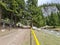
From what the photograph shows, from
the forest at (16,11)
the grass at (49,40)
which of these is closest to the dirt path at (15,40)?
the grass at (49,40)

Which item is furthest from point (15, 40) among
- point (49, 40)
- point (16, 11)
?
point (16, 11)

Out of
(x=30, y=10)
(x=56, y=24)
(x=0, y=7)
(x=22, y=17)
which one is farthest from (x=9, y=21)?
(x=56, y=24)

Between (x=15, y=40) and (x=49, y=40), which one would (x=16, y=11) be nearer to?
(x=49, y=40)

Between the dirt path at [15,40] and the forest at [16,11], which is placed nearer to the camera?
the dirt path at [15,40]

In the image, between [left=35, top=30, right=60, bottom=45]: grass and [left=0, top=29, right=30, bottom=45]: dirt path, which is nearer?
[left=0, top=29, right=30, bottom=45]: dirt path

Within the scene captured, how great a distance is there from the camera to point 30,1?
120 metres

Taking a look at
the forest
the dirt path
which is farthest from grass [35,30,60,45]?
the forest

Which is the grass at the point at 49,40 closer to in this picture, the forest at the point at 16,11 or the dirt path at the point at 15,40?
the dirt path at the point at 15,40

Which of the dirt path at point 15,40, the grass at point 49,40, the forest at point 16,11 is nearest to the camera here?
the dirt path at point 15,40

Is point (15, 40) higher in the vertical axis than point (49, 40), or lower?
higher

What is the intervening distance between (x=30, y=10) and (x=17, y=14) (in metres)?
20.9

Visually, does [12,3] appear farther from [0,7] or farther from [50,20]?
[50,20]

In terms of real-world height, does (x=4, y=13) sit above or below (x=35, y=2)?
below

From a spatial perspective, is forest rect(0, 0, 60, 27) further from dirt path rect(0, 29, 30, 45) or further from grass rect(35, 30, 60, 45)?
dirt path rect(0, 29, 30, 45)
